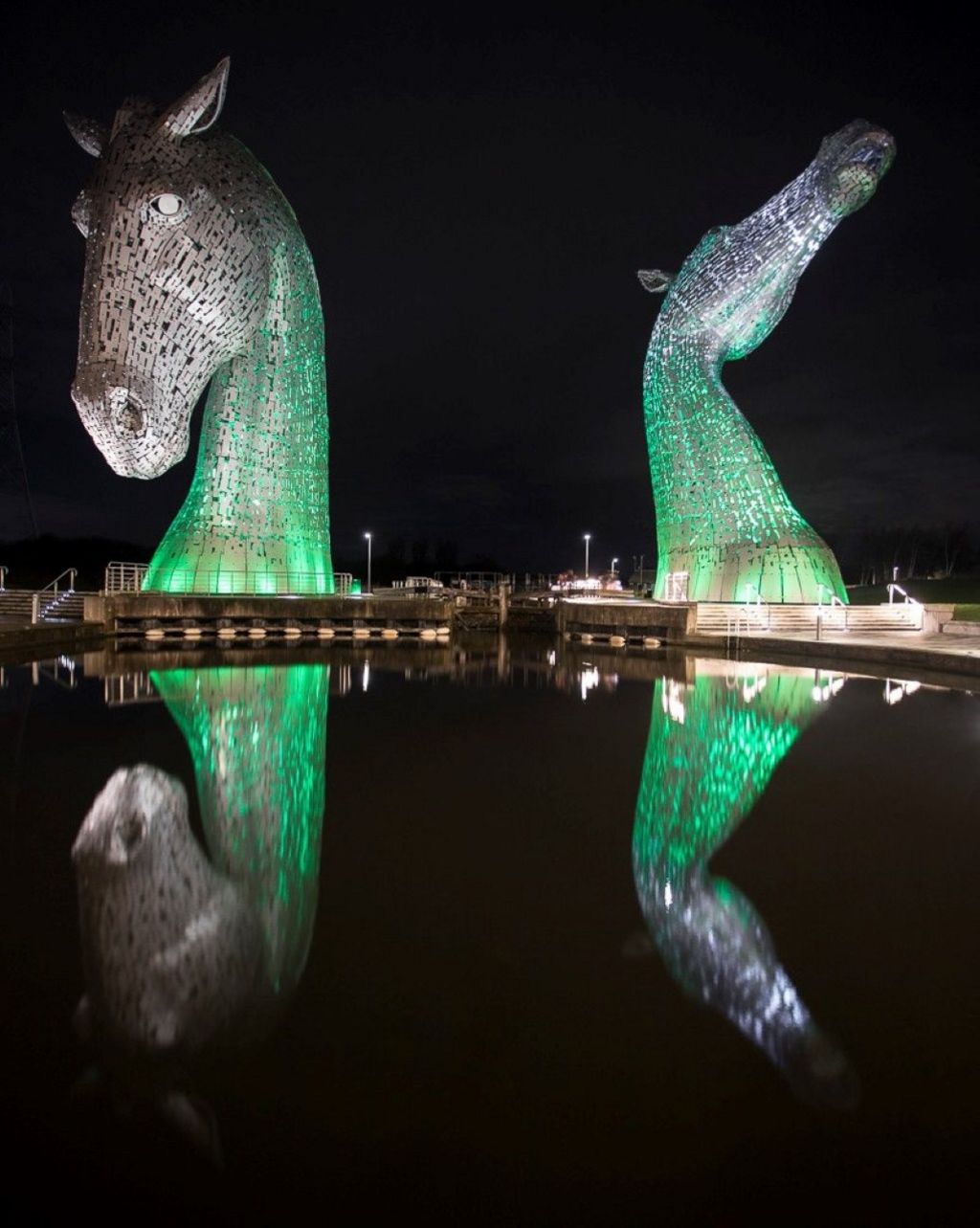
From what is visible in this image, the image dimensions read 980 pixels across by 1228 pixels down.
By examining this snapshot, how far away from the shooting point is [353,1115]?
8.16 feet

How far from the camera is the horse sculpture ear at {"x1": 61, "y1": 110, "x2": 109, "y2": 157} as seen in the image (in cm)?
1741

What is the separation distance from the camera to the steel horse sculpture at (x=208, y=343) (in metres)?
16.2

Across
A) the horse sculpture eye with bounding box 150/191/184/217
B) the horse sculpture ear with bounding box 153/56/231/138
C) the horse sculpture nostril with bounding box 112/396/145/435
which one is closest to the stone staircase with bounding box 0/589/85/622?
the horse sculpture nostril with bounding box 112/396/145/435


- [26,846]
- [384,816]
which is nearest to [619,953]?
[384,816]

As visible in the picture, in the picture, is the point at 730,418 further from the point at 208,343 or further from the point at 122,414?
the point at 122,414

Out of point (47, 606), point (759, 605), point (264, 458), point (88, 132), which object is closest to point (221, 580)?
point (264, 458)

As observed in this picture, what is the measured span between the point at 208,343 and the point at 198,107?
452cm

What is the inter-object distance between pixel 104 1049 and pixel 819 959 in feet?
9.36

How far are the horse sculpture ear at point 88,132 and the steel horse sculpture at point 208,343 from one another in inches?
1.3

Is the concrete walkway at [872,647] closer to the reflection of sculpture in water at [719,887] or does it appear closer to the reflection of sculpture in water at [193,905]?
the reflection of sculpture in water at [719,887]

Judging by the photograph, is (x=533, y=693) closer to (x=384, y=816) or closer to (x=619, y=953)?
(x=384, y=816)

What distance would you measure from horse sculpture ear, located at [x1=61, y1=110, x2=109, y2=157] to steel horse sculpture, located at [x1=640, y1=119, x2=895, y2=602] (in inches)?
586

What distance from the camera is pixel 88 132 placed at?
685 inches

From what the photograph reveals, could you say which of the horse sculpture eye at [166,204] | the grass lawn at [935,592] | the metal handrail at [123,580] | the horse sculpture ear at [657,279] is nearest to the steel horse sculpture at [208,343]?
the horse sculpture eye at [166,204]
